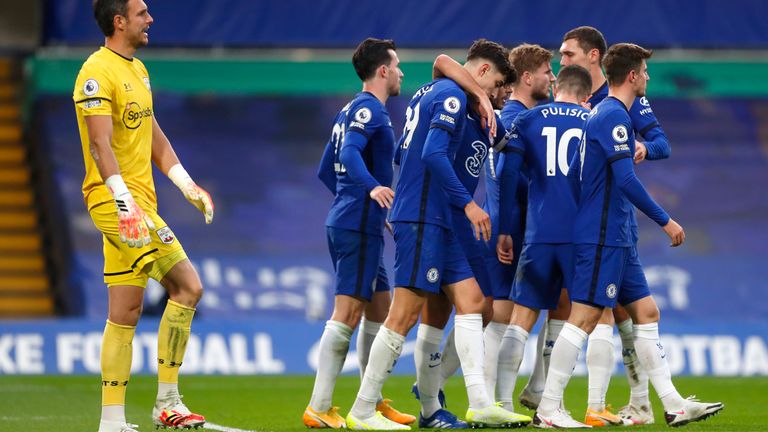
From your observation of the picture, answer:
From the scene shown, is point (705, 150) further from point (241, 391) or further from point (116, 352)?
point (116, 352)

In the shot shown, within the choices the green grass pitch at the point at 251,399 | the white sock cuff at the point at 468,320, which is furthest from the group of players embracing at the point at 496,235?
the green grass pitch at the point at 251,399

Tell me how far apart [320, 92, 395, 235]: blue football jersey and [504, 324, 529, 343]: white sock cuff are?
99 centimetres

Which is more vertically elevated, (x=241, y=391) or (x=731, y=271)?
(x=731, y=271)

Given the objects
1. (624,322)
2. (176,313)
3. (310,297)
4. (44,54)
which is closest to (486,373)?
(624,322)

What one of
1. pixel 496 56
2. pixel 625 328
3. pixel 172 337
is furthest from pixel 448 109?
pixel 625 328

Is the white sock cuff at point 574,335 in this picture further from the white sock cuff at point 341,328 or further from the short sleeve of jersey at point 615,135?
the white sock cuff at point 341,328

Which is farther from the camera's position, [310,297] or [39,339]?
[310,297]

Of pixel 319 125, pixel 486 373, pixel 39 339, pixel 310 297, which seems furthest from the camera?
pixel 319 125

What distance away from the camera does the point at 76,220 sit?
16656 millimetres

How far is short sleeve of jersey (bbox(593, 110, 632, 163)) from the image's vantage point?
732 centimetres

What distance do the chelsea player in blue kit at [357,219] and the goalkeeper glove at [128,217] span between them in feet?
5.02

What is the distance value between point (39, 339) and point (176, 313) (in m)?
7.05

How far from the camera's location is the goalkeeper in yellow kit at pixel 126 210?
667 cm

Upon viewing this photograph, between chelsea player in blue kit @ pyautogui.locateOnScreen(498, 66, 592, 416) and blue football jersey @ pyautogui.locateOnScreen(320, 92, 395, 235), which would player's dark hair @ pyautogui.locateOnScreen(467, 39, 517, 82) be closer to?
chelsea player in blue kit @ pyautogui.locateOnScreen(498, 66, 592, 416)
